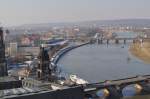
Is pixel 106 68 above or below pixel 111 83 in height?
below

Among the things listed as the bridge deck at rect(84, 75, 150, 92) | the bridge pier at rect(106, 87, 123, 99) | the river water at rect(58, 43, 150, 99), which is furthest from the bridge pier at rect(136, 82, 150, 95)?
the bridge pier at rect(106, 87, 123, 99)

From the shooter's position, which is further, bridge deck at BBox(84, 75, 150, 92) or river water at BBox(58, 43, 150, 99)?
river water at BBox(58, 43, 150, 99)

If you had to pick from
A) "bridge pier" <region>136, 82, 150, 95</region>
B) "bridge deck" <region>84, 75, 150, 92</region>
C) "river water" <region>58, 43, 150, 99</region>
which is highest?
"bridge deck" <region>84, 75, 150, 92</region>

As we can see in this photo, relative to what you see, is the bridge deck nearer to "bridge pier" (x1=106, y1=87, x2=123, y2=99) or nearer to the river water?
"bridge pier" (x1=106, y1=87, x2=123, y2=99)

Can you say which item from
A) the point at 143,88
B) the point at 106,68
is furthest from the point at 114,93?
Answer: the point at 106,68

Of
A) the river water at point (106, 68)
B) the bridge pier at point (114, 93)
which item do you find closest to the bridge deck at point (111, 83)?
the bridge pier at point (114, 93)

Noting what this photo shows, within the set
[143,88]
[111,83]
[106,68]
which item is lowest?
[106,68]

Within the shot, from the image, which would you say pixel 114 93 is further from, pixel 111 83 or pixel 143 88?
pixel 143 88

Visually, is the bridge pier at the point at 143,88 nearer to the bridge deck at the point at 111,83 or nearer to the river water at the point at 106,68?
the bridge deck at the point at 111,83

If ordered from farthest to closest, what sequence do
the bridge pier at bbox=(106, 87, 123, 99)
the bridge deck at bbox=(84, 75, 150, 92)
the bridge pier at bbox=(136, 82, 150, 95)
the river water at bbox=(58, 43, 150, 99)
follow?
the river water at bbox=(58, 43, 150, 99), the bridge pier at bbox=(136, 82, 150, 95), the bridge pier at bbox=(106, 87, 123, 99), the bridge deck at bbox=(84, 75, 150, 92)

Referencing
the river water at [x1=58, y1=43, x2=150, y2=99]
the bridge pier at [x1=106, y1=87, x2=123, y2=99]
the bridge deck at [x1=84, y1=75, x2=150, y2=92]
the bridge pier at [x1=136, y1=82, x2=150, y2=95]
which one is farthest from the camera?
the river water at [x1=58, y1=43, x2=150, y2=99]

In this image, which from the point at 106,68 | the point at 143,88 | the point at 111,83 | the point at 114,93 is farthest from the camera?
the point at 106,68
